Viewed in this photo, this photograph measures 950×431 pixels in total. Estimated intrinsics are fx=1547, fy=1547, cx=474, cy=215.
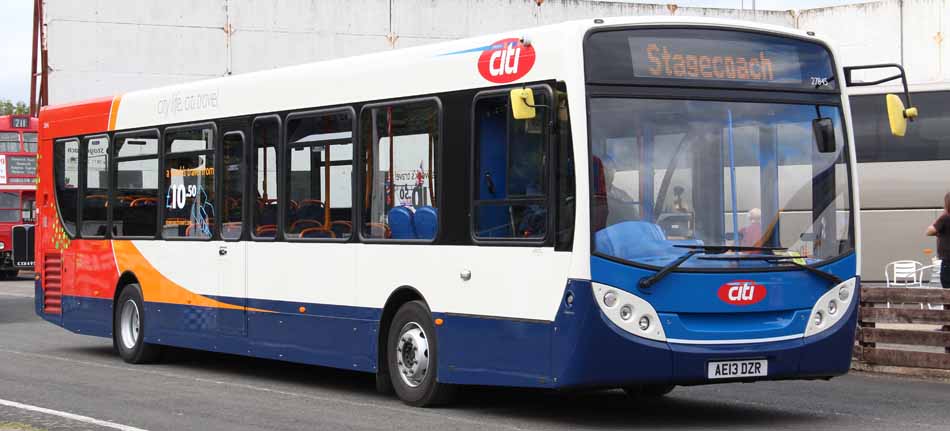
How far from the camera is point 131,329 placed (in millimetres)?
17922

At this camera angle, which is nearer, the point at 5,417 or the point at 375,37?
the point at 5,417

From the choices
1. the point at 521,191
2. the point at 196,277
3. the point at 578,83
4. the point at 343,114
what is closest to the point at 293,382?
the point at 196,277

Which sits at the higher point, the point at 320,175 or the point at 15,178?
the point at 15,178

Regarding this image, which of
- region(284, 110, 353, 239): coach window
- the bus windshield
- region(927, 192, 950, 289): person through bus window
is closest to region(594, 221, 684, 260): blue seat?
the bus windshield

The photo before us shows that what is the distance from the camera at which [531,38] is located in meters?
11.6

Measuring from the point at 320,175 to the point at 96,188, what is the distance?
17.8ft

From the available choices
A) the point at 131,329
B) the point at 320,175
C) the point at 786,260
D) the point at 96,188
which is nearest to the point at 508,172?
the point at 786,260

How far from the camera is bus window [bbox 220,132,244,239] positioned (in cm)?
1573

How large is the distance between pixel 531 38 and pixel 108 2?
2814 centimetres

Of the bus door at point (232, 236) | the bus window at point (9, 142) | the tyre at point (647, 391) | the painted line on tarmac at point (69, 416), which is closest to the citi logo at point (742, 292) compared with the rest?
the tyre at point (647, 391)

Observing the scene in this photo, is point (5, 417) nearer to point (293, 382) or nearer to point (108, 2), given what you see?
point (293, 382)

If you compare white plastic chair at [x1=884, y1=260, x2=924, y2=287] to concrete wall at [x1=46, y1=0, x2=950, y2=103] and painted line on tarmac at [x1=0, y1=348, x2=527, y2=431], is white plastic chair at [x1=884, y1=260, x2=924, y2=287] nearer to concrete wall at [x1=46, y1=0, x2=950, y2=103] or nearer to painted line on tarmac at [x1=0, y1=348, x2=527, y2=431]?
concrete wall at [x1=46, y1=0, x2=950, y2=103]

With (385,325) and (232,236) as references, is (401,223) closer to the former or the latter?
(385,325)

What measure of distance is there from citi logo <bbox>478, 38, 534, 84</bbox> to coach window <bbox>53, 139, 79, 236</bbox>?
8.53 meters
